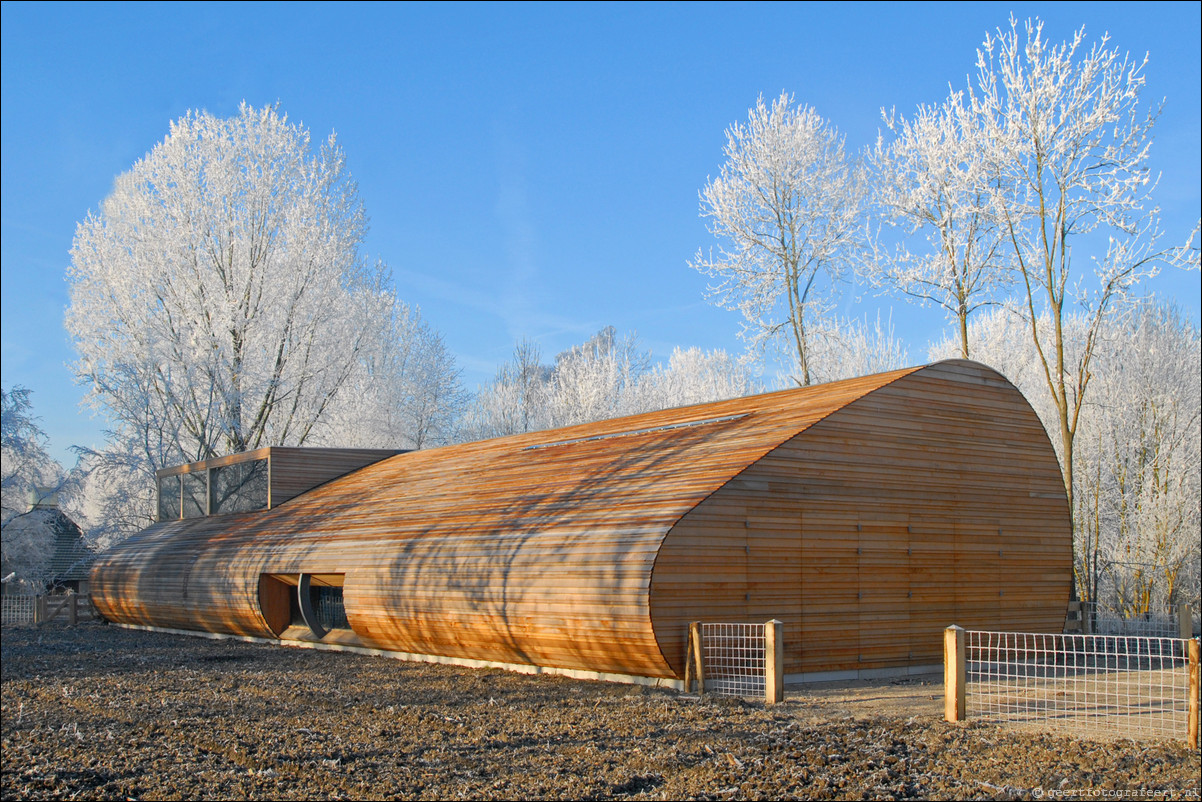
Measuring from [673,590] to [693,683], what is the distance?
101 centimetres

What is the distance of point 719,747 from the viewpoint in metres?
7.48

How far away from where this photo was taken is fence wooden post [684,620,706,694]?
1033cm

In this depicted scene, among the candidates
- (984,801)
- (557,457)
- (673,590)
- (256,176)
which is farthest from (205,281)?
(984,801)

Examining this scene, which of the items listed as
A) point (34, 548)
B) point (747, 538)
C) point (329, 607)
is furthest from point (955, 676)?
point (34, 548)

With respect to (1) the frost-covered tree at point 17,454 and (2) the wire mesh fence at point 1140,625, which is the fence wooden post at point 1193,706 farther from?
(1) the frost-covered tree at point 17,454

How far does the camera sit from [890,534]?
41.0ft

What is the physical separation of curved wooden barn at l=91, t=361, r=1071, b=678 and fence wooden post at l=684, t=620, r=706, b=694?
190 millimetres

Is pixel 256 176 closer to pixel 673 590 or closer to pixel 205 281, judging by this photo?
pixel 205 281

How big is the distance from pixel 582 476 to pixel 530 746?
627 centimetres

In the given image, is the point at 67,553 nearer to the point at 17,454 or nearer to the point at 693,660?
the point at 17,454

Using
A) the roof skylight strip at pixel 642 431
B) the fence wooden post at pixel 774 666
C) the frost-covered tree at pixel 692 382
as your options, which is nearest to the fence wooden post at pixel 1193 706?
the fence wooden post at pixel 774 666

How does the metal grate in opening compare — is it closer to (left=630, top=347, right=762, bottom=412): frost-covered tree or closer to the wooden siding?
the wooden siding

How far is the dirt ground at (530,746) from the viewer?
6430mm

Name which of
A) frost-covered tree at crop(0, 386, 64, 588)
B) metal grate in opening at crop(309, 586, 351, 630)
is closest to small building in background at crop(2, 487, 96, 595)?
frost-covered tree at crop(0, 386, 64, 588)
